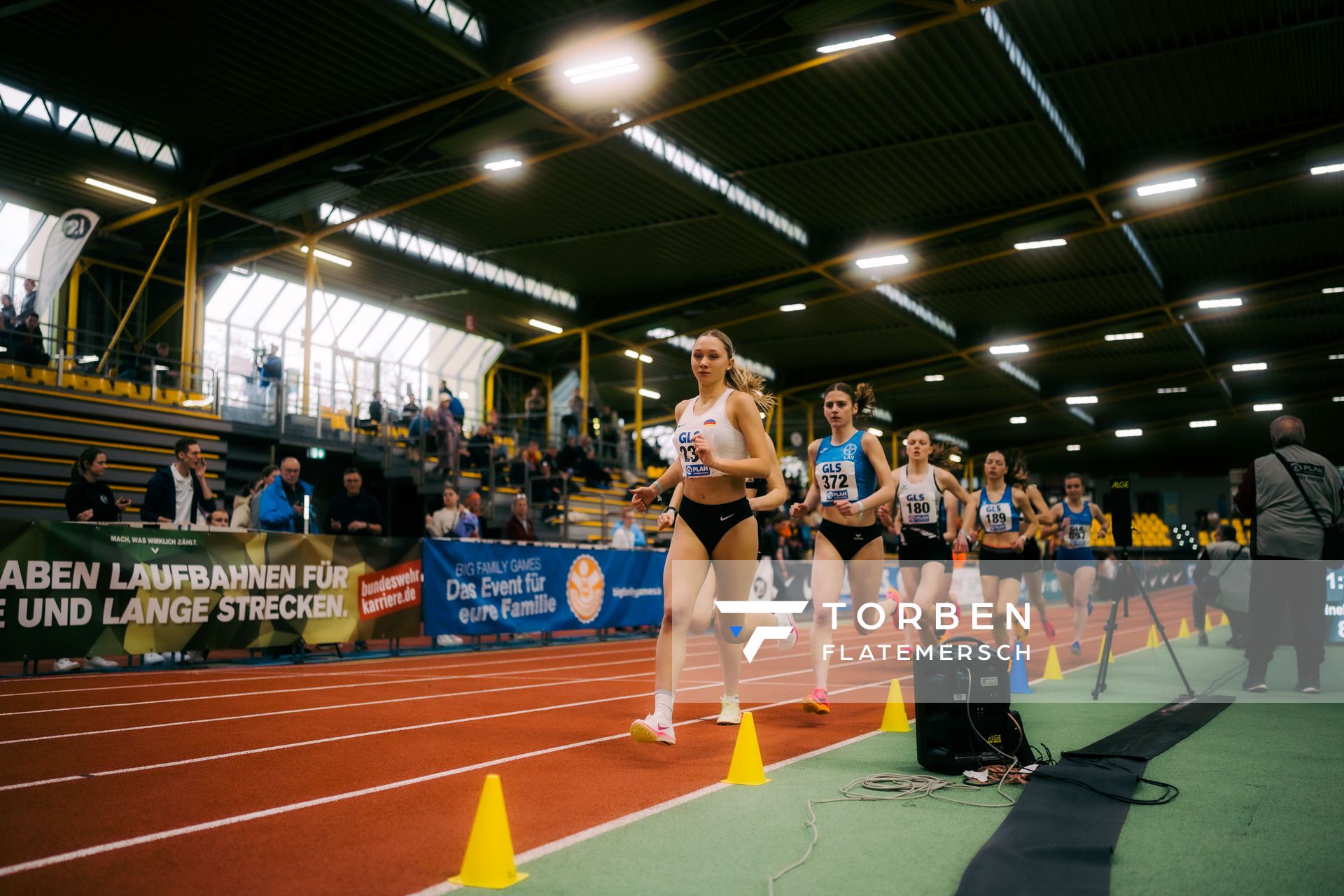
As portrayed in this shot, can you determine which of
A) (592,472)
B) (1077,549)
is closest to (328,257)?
(592,472)

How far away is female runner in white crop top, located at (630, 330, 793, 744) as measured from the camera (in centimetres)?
560

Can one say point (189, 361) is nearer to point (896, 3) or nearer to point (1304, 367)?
point (896, 3)

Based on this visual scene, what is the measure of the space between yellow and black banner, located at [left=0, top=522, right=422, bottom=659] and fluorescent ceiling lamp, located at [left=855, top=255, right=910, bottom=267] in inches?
682

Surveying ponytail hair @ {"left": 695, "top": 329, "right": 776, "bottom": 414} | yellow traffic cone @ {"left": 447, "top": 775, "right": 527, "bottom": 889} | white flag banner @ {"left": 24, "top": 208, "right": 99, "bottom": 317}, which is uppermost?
white flag banner @ {"left": 24, "top": 208, "right": 99, "bottom": 317}

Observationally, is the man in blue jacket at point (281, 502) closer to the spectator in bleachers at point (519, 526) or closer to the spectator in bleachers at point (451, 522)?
the spectator in bleachers at point (451, 522)

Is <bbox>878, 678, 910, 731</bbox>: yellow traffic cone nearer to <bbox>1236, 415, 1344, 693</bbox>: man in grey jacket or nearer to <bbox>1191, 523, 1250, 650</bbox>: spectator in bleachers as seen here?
<bbox>1236, 415, 1344, 693</bbox>: man in grey jacket

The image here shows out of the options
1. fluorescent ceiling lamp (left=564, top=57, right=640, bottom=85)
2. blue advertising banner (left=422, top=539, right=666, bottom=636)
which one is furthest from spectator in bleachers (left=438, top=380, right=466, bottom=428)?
fluorescent ceiling lamp (left=564, top=57, right=640, bottom=85)

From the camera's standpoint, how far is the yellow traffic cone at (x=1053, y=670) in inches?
360

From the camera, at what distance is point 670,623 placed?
18.0 ft

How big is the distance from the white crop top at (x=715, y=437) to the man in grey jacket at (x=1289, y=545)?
4793mm

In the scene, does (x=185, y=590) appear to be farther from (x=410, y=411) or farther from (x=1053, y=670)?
(x=410, y=411)

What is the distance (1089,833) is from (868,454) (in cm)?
394

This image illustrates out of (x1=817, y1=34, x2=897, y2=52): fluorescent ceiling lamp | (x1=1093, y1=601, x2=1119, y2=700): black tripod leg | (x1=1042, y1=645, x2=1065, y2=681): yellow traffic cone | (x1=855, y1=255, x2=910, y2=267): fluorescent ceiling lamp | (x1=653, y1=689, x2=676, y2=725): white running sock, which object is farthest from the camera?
(x1=855, y1=255, x2=910, y2=267): fluorescent ceiling lamp

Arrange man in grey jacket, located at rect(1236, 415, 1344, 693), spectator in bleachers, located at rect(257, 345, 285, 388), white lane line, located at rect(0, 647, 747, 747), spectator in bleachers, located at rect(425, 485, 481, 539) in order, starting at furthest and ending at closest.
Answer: spectator in bleachers, located at rect(257, 345, 285, 388), spectator in bleachers, located at rect(425, 485, 481, 539), man in grey jacket, located at rect(1236, 415, 1344, 693), white lane line, located at rect(0, 647, 747, 747)
